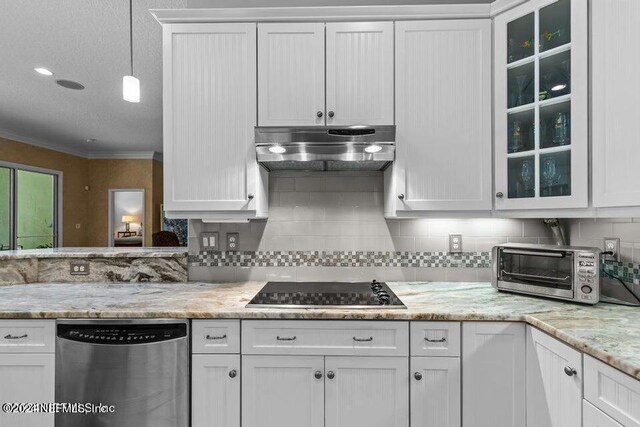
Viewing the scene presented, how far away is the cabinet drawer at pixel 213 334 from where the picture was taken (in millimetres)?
1540

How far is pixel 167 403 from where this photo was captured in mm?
1516

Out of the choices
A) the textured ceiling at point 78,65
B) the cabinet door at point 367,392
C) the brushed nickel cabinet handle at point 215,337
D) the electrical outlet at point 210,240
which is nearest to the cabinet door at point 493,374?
the cabinet door at point 367,392

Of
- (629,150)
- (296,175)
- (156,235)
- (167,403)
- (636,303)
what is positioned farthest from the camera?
(156,235)

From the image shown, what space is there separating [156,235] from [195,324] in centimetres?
474

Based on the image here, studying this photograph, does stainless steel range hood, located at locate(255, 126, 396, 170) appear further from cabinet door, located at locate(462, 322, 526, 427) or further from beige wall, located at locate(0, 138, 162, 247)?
beige wall, located at locate(0, 138, 162, 247)

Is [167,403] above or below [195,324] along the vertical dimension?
below

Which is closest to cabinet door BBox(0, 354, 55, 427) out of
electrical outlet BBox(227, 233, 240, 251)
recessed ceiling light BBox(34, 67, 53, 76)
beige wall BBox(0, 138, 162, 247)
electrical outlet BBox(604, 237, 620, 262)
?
electrical outlet BBox(227, 233, 240, 251)

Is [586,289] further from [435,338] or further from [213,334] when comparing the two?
[213,334]

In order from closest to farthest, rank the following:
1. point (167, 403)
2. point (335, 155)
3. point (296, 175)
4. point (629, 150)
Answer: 1. point (629, 150)
2. point (167, 403)
3. point (335, 155)
4. point (296, 175)

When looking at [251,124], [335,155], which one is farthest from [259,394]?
[251,124]

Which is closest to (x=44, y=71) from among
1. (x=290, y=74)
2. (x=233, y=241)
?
(x=233, y=241)

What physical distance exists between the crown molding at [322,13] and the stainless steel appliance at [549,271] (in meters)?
1.30

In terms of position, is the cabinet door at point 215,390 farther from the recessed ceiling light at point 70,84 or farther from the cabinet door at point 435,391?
the recessed ceiling light at point 70,84

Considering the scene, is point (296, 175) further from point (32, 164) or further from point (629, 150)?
point (32, 164)
